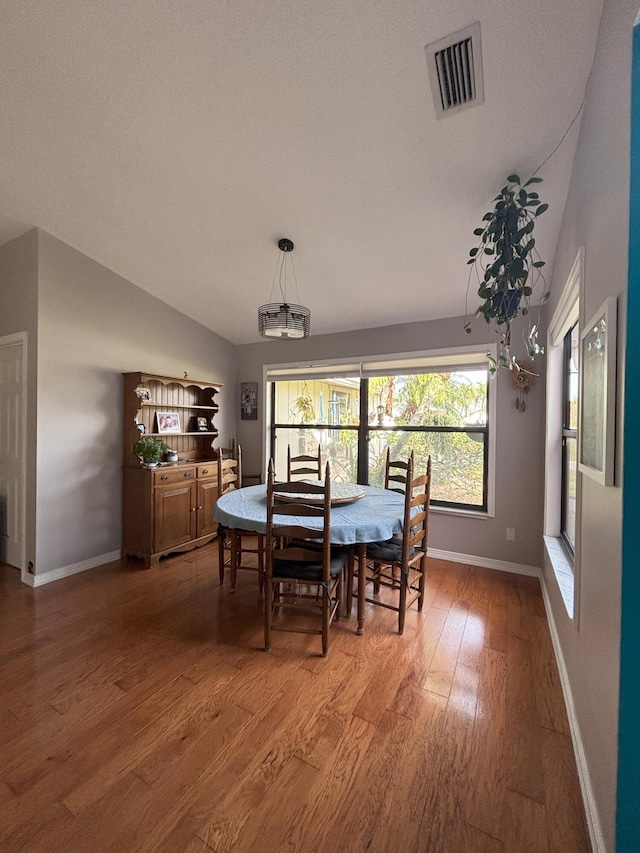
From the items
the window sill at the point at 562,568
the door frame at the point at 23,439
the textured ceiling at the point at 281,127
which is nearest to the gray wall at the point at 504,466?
the window sill at the point at 562,568

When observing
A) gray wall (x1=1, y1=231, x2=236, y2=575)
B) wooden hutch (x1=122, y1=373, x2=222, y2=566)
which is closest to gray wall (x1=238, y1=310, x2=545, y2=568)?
wooden hutch (x1=122, y1=373, x2=222, y2=566)

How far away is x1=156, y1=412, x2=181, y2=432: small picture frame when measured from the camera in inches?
157

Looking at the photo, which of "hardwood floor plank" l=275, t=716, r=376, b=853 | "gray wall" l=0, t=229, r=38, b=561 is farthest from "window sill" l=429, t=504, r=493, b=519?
"gray wall" l=0, t=229, r=38, b=561

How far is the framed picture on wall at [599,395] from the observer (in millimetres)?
1096

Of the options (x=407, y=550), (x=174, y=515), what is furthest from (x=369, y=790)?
(x=174, y=515)

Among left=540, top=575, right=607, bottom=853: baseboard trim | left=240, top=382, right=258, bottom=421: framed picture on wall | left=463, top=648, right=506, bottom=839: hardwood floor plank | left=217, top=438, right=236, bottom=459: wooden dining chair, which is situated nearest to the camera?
left=540, top=575, right=607, bottom=853: baseboard trim

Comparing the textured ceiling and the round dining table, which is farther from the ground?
the textured ceiling

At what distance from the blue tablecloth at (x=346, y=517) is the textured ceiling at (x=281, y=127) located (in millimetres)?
1912

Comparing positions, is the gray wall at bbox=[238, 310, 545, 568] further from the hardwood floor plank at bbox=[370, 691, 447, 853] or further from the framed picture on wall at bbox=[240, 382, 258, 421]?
the hardwood floor plank at bbox=[370, 691, 447, 853]

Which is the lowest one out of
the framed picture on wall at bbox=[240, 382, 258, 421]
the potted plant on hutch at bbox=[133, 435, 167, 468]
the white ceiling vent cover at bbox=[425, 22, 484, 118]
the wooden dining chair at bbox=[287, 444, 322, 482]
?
the wooden dining chair at bbox=[287, 444, 322, 482]

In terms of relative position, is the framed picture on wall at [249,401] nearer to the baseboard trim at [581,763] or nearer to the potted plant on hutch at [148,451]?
the potted plant on hutch at [148,451]

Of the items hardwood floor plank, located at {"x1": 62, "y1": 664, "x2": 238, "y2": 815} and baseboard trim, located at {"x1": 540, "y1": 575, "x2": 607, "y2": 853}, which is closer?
baseboard trim, located at {"x1": 540, "y1": 575, "x2": 607, "y2": 853}

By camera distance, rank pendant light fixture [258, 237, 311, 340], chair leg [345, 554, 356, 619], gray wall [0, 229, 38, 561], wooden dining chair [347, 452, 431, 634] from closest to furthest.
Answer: wooden dining chair [347, 452, 431, 634], pendant light fixture [258, 237, 311, 340], chair leg [345, 554, 356, 619], gray wall [0, 229, 38, 561]

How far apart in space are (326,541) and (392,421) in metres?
2.19
